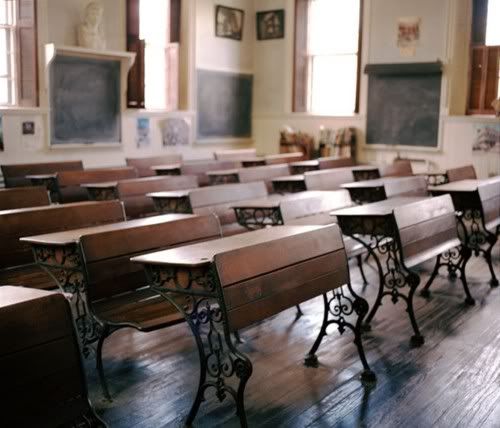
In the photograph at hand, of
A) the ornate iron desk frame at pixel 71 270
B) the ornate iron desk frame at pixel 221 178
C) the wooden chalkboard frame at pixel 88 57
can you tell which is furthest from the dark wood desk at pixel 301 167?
the ornate iron desk frame at pixel 71 270

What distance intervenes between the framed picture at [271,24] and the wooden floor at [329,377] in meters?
7.04

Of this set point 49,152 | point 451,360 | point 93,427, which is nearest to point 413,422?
point 451,360

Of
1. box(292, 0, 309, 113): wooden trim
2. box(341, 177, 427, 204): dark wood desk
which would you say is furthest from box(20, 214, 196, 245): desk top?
box(292, 0, 309, 113): wooden trim

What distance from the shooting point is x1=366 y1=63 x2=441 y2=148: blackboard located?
9414 mm

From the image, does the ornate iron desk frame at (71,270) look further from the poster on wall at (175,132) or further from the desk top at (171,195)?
the poster on wall at (175,132)

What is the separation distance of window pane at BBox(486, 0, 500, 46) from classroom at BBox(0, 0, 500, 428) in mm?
18

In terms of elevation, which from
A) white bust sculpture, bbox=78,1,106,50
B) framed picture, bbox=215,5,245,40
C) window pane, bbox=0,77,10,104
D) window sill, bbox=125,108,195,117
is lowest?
window sill, bbox=125,108,195,117

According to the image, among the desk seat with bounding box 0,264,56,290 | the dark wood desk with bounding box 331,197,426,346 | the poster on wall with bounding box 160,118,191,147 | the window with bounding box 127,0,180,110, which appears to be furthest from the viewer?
the poster on wall with bounding box 160,118,191,147

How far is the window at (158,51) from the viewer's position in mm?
9227

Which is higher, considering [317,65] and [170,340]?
[317,65]

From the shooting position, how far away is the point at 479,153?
9008mm

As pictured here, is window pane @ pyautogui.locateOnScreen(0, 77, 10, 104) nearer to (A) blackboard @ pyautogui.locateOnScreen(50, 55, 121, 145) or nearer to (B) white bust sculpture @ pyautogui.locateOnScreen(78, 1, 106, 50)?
(A) blackboard @ pyautogui.locateOnScreen(50, 55, 121, 145)

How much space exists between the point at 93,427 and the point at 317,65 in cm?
932

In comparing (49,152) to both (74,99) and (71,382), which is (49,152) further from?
(71,382)
